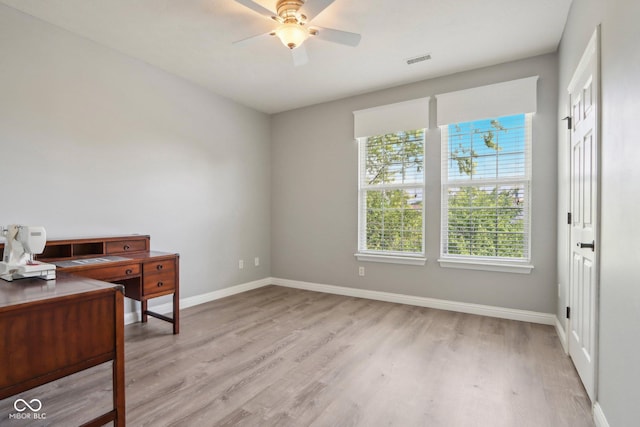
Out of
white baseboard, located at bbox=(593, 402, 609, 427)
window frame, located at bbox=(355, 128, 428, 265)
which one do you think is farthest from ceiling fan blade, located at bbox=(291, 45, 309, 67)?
white baseboard, located at bbox=(593, 402, 609, 427)

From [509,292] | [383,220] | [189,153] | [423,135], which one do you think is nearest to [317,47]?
[423,135]

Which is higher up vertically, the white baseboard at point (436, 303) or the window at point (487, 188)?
the window at point (487, 188)

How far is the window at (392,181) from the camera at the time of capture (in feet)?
13.1

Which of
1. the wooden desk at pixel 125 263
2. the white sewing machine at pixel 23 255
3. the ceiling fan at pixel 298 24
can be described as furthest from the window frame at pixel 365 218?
the white sewing machine at pixel 23 255

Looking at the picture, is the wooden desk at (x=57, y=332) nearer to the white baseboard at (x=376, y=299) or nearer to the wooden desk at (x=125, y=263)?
the wooden desk at (x=125, y=263)

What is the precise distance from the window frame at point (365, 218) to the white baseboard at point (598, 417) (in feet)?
7.23

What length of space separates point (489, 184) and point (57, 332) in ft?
12.6

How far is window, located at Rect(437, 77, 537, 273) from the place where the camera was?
11.1ft

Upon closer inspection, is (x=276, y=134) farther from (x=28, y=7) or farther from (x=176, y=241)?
(x=28, y=7)

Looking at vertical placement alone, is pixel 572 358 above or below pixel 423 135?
below

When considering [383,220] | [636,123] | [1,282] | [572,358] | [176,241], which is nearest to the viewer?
[636,123]

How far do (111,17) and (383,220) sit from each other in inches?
138

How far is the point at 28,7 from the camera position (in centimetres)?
253

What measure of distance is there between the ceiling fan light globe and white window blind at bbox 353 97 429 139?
1.91 m
